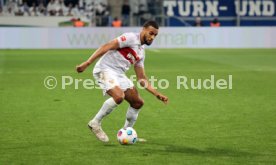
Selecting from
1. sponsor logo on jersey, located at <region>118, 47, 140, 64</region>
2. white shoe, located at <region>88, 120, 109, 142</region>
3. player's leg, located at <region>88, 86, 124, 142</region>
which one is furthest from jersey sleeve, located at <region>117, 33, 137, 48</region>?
white shoe, located at <region>88, 120, 109, 142</region>

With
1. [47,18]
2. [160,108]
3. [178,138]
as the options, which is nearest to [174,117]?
[160,108]

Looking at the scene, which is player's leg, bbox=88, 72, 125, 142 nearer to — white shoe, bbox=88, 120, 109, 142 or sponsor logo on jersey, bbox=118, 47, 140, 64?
white shoe, bbox=88, 120, 109, 142

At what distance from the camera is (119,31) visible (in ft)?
117

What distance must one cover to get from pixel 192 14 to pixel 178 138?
115 feet

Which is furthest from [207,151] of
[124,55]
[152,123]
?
[152,123]

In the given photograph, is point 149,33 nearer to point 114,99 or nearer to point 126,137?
point 114,99

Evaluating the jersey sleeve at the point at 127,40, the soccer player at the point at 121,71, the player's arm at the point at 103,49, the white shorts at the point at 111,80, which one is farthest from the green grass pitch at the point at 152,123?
the jersey sleeve at the point at 127,40

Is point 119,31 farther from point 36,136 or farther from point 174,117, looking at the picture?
point 36,136

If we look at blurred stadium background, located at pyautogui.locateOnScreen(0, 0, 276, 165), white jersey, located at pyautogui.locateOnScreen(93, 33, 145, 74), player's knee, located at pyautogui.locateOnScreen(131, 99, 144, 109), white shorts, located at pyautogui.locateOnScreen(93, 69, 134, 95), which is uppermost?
white jersey, located at pyautogui.locateOnScreen(93, 33, 145, 74)

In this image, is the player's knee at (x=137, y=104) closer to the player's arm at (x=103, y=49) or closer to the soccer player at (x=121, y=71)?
the soccer player at (x=121, y=71)

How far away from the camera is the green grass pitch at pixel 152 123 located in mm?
8391

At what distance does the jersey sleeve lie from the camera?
9164mm

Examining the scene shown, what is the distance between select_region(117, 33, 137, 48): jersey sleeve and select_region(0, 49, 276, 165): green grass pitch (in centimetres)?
138

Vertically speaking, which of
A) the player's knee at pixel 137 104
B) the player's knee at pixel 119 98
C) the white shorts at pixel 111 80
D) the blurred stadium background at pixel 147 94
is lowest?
the blurred stadium background at pixel 147 94
